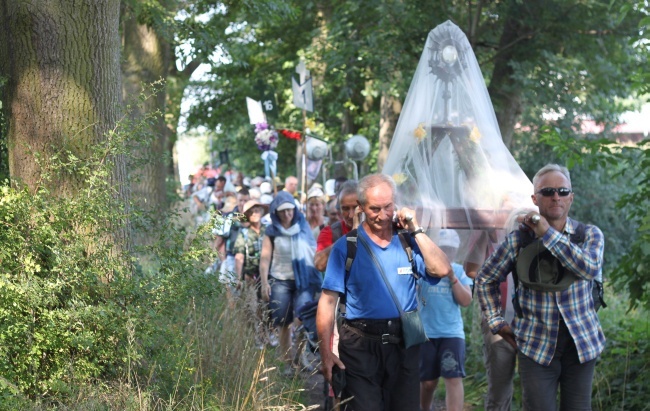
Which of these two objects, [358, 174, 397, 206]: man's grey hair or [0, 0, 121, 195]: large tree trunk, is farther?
[0, 0, 121, 195]: large tree trunk

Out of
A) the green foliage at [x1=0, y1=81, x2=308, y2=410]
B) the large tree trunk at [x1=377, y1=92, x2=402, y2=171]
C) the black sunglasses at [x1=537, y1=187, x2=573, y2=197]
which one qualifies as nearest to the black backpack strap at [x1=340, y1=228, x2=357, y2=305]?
the green foliage at [x1=0, y1=81, x2=308, y2=410]

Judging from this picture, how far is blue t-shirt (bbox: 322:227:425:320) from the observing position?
5.93 metres

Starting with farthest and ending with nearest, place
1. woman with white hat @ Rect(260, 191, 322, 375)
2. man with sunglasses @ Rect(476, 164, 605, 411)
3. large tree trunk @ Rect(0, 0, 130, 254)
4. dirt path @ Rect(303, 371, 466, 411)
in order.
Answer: woman with white hat @ Rect(260, 191, 322, 375) → dirt path @ Rect(303, 371, 466, 411) → large tree trunk @ Rect(0, 0, 130, 254) → man with sunglasses @ Rect(476, 164, 605, 411)

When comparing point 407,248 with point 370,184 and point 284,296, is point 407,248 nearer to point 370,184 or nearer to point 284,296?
point 370,184

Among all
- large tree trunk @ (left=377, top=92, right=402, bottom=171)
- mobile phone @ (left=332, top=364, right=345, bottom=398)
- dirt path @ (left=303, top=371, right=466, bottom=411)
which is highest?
large tree trunk @ (left=377, top=92, right=402, bottom=171)

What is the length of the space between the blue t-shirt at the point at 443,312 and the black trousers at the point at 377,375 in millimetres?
1655

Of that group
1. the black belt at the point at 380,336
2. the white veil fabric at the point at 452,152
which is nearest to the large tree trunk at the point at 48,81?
the black belt at the point at 380,336

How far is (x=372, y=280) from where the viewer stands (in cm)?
594

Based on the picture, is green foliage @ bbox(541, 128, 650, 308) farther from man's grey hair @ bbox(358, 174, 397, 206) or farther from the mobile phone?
the mobile phone

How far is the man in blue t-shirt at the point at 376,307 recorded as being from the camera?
5.92 meters

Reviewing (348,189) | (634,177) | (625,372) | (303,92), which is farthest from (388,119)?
(348,189)

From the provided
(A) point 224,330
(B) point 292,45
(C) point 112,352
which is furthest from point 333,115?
(C) point 112,352

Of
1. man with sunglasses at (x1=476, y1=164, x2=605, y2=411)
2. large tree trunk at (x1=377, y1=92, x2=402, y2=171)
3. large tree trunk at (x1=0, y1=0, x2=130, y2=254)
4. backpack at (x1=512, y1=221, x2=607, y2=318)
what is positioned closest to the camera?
man with sunglasses at (x1=476, y1=164, x2=605, y2=411)

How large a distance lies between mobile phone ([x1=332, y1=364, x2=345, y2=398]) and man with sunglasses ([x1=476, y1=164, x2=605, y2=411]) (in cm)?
106
